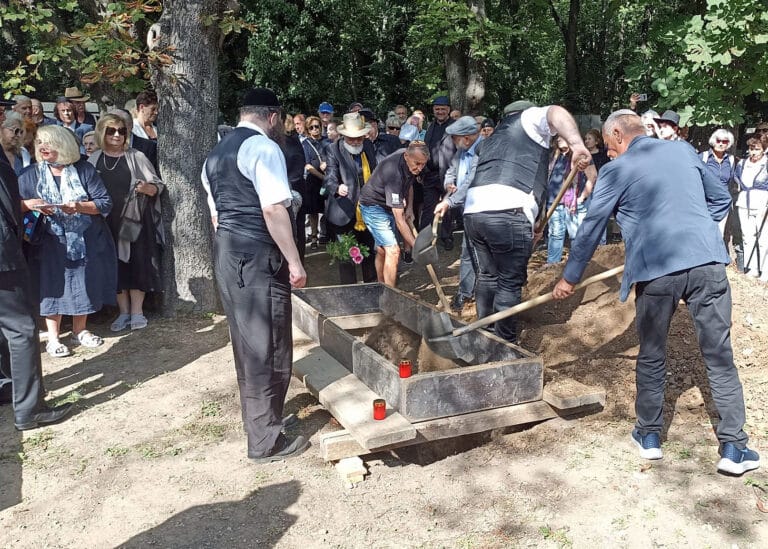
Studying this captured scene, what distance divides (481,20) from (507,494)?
11.9m

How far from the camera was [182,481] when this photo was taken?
394 centimetres

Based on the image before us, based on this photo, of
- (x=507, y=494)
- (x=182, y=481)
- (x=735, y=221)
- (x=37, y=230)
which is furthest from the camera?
(x=735, y=221)

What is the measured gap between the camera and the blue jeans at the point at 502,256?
4.76 metres

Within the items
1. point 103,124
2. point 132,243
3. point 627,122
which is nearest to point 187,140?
point 103,124

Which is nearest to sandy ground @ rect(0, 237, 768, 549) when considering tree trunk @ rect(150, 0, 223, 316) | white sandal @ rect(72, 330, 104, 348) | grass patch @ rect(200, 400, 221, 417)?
grass patch @ rect(200, 400, 221, 417)

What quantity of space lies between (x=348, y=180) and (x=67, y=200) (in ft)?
9.57

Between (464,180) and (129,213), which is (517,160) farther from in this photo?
(129,213)

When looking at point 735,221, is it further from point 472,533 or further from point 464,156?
point 472,533

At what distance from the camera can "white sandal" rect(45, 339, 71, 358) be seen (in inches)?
238

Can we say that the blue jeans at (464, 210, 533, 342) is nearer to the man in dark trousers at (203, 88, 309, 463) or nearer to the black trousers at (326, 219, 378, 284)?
the man in dark trousers at (203, 88, 309, 463)

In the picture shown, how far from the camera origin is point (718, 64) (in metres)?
7.59

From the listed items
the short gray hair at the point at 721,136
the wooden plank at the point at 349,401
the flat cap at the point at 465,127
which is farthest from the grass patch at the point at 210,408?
the short gray hair at the point at 721,136

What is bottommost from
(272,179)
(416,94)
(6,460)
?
(6,460)

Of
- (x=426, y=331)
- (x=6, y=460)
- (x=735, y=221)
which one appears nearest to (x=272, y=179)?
(x=426, y=331)
